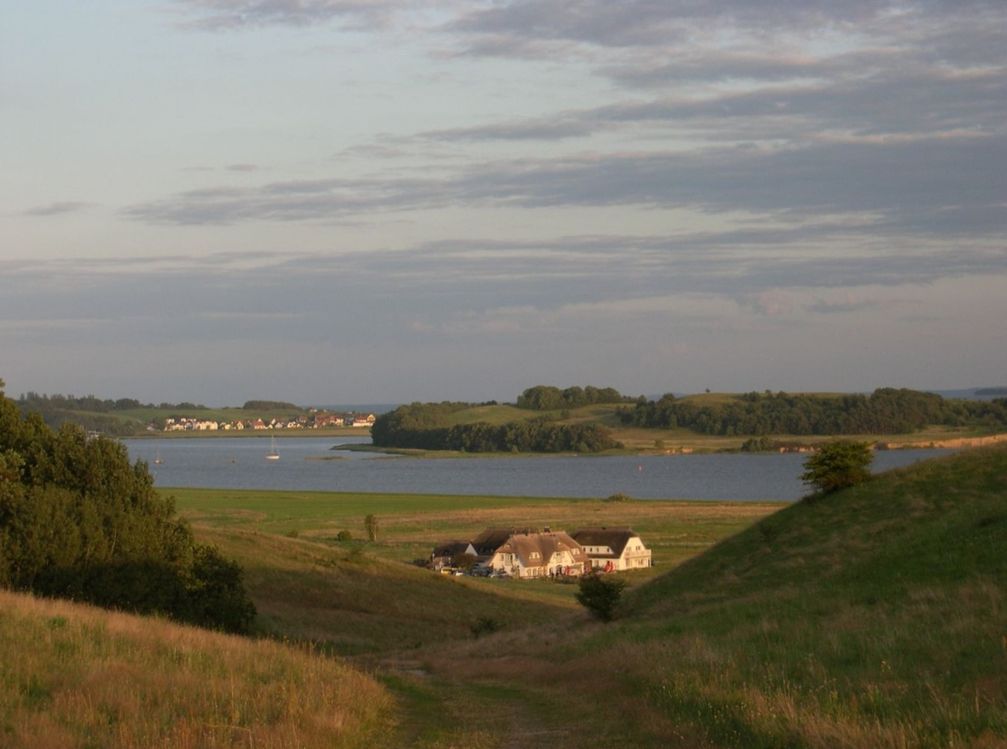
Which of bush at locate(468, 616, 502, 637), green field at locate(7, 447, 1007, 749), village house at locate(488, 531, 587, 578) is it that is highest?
green field at locate(7, 447, 1007, 749)

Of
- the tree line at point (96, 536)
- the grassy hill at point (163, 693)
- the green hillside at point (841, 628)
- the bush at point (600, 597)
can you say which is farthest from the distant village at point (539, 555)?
the grassy hill at point (163, 693)

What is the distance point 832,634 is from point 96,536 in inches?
757

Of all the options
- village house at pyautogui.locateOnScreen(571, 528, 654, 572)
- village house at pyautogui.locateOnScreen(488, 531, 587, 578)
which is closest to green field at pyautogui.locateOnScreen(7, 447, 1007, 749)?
village house at pyautogui.locateOnScreen(488, 531, 587, 578)

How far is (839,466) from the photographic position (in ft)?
121

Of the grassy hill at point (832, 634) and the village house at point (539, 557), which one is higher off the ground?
the grassy hill at point (832, 634)

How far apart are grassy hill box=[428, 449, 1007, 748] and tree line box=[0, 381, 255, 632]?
703 centimetres

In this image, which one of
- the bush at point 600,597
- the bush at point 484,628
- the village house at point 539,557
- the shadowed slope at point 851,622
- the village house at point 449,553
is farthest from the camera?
the village house at point 539,557

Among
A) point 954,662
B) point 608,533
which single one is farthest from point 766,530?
point 608,533

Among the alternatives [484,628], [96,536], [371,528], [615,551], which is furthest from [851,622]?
[371,528]

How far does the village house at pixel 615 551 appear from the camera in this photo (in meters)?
80.6

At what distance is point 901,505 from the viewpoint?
33125 millimetres

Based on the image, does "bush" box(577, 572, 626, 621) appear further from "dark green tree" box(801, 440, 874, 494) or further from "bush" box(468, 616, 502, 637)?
"dark green tree" box(801, 440, 874, 494)

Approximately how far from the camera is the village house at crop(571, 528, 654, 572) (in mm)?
80562

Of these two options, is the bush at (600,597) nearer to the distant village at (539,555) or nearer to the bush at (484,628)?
the bush at (484,628)
